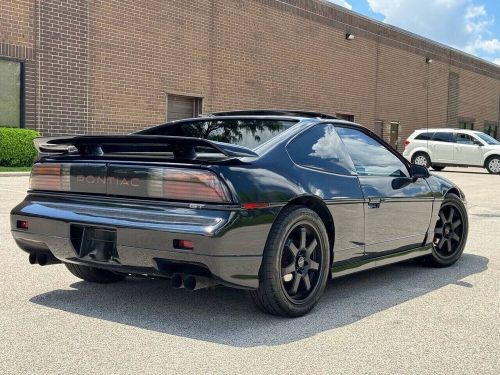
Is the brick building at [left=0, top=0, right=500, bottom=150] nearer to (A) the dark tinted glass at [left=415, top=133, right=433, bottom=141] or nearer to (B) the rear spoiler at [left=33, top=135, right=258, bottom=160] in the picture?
(A) the dark tinted glass at [left=415, top=133, right=433, bottom=141]

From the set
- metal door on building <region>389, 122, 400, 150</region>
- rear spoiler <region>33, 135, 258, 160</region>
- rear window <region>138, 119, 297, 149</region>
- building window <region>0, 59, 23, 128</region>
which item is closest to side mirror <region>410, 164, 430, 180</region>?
rear window <region>138, 119, 297, 149</region>

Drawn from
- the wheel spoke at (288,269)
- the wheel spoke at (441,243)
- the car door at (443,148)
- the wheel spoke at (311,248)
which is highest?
the car door at (443,148)

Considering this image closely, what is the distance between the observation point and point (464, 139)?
24.6m

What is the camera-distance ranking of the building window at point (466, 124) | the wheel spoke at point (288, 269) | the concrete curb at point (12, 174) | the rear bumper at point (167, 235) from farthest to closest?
the building window at point (466, 124) → the concrete curb at point (12, 174) → the wheel spoke at point (288, 269) → the rear bumper at point (167, 235)

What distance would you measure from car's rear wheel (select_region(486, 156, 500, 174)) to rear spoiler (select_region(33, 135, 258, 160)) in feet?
72.2

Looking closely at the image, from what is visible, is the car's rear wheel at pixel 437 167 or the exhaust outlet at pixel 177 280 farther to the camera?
the car's rear wheel at pixel 437 167

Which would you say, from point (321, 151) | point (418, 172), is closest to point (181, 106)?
point (418, 172)

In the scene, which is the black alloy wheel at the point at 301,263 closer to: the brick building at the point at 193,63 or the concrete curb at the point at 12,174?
the concrete curb at the point at 12,174

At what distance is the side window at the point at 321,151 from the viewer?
4555 millimetres

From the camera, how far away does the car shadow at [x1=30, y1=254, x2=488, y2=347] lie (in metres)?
3.99

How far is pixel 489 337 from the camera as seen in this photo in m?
4.02

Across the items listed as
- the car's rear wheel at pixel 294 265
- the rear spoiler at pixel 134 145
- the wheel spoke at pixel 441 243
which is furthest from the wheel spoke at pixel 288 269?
the wheel spoke at pixel 441 243

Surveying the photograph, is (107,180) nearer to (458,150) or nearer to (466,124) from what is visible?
(458,150)

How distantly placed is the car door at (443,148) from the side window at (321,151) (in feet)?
67.6
